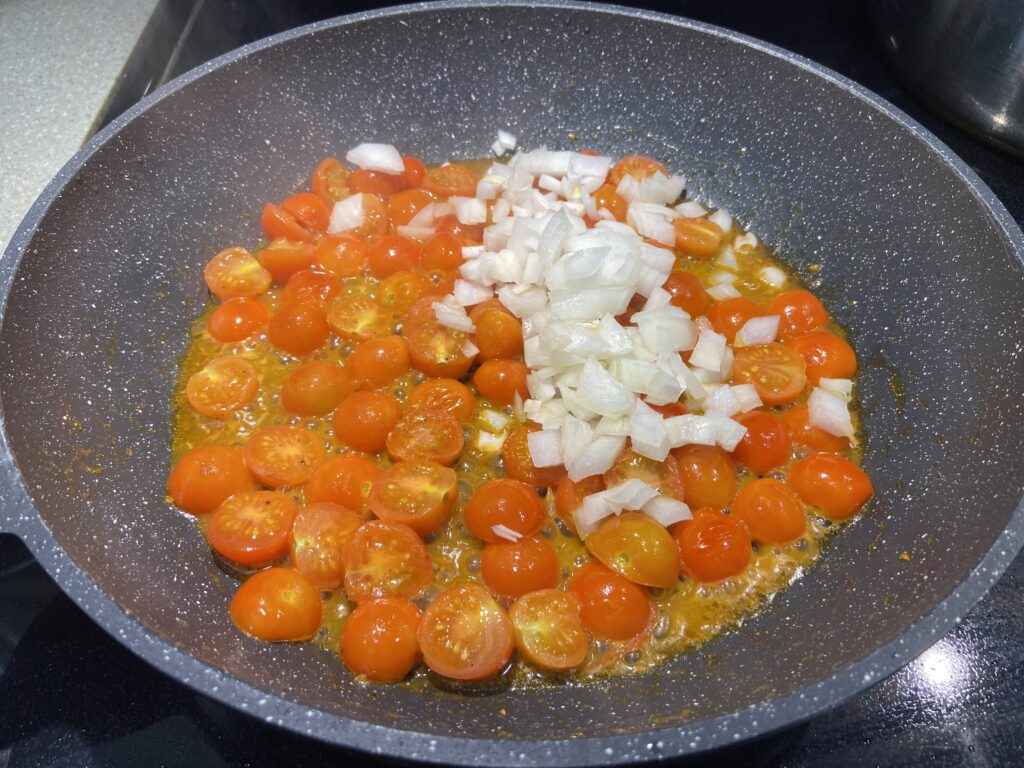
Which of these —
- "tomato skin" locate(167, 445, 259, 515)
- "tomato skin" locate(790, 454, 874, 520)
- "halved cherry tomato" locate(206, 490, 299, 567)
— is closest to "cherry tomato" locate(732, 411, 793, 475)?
"tomato skin" locate(790, 454, 874, 520)

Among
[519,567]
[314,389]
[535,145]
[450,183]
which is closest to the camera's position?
[519,567]

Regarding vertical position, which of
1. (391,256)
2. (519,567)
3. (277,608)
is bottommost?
(277,608)

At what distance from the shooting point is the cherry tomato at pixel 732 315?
5.65 feet

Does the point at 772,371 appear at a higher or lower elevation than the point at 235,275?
higher

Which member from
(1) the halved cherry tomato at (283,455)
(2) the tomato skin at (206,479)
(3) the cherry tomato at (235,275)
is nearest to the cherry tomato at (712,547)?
(1) the halved cherry tomato at (283,455)

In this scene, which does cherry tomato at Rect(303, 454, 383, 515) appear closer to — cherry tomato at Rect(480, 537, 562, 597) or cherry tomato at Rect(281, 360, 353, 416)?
cherry tomato at Rect(281, 360, 353, 416)

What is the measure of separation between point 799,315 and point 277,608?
51.1 inches

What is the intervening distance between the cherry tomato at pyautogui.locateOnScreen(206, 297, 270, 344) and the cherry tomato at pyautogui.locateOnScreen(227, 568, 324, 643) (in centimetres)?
63

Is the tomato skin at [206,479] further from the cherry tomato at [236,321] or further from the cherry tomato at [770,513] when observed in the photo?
the cherry tomato at [770,513]

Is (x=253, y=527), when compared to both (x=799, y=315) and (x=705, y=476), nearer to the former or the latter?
(x=705, y=476)

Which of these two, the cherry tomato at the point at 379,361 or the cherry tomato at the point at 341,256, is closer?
the cherry tomato at the point at 379,361

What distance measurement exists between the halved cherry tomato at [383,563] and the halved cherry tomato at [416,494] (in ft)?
0.09

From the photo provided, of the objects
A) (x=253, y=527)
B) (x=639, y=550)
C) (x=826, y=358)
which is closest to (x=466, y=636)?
(x=639, y=550)

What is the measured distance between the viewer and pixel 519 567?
4.41ft
